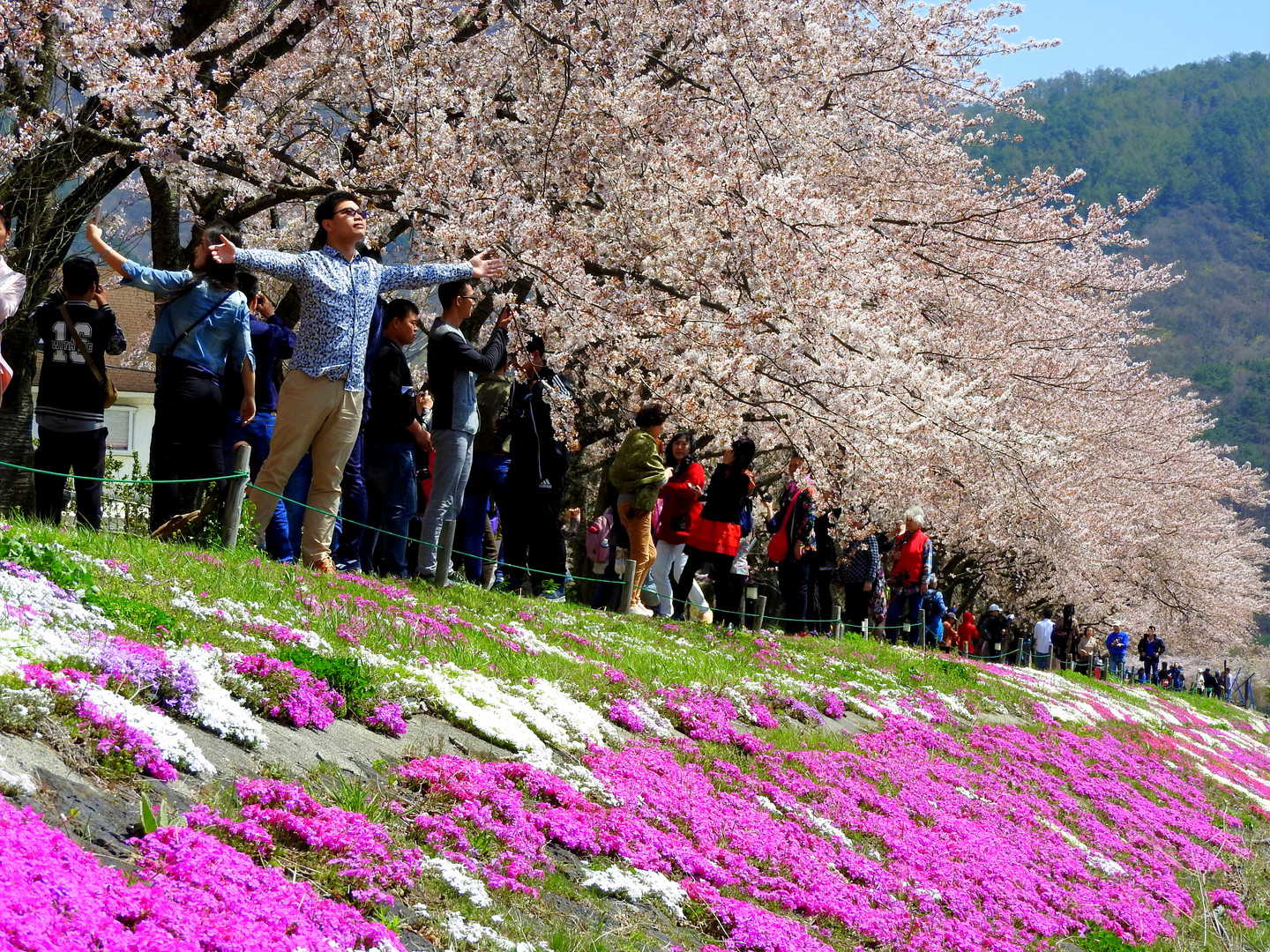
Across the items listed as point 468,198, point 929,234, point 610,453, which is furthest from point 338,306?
point 929,234

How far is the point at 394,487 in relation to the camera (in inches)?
418

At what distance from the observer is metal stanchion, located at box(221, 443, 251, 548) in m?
8.29

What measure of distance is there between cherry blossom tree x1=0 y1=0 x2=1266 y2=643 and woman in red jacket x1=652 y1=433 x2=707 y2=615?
0.64m

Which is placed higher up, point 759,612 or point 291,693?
point 291,693

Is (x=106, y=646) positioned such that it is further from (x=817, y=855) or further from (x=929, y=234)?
(x=929, y=234)

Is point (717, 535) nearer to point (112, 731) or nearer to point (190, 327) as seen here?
point (190, 327)

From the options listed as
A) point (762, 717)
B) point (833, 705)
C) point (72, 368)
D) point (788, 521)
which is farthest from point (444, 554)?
point (788, 521)

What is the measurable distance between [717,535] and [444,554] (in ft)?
16.2

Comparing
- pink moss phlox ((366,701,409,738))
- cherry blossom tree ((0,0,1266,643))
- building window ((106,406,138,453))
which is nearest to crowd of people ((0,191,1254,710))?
cherry blossom tree ((0,0,1266,643))

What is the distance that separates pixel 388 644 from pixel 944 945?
143 inches

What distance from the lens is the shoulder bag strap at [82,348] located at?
30.0 feet

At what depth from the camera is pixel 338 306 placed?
8.50 metres

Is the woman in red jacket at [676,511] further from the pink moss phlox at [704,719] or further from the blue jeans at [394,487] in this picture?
the pink moss phlox at [704,719]

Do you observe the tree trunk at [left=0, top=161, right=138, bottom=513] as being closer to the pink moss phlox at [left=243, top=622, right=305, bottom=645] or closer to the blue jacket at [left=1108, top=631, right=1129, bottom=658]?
the pink moss phlox at [left=243, top=622, right=305, bottom=645]
